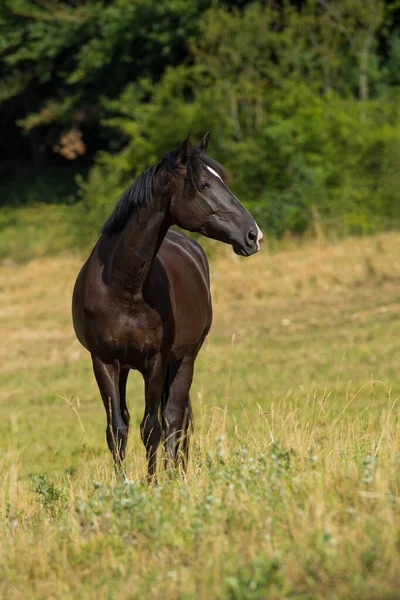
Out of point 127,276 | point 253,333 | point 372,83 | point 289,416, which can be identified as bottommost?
point 253,333

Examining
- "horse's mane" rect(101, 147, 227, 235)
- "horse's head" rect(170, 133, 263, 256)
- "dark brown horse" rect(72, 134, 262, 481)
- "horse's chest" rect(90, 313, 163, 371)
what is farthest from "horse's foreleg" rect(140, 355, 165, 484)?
"horse's head" rect(170, 133, 263, 256)

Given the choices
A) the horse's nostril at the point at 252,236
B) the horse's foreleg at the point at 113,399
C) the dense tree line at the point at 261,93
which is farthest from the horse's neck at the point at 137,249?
the dense tree line at the point at 261,93

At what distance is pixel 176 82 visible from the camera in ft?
94.8

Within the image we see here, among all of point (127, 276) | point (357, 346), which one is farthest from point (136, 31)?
point (127, 276)

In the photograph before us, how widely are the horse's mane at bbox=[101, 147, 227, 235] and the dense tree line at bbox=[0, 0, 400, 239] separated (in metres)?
16.3

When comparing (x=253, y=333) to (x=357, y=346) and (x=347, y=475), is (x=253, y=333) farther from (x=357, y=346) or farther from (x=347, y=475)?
(x=347, y=475)

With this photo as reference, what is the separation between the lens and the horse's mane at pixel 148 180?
605 cm

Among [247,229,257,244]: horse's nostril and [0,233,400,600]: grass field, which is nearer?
[0,233,400,600]: grass field

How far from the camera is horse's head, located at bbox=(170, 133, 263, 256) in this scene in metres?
5.82

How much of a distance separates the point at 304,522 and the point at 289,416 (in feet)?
7.66

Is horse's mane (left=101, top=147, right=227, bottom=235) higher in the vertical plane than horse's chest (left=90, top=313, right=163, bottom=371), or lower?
higher

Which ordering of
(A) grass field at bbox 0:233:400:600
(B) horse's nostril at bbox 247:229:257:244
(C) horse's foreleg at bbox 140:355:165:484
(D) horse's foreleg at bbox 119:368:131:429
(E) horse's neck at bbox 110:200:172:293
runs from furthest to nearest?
(D) horse's foreleg at bbox 119:368:131:429
(C) horse's foreleg at bbox 140:355:165:484
(E) horse's neck at bbox 110:200:172:293
(B) horse's nostril at bbox 247:229:257:244
(A) grass field at bbox 0:233:400:600

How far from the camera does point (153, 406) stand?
22.2 feet

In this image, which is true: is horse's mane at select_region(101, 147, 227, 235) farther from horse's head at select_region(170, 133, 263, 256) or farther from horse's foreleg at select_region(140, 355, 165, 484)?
horse's foreleg at select_region(140, 355, 165, 484)
